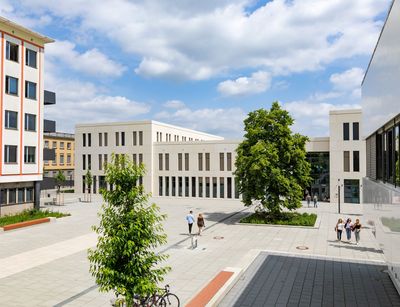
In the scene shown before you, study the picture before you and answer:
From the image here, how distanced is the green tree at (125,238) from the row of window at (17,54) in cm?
2507

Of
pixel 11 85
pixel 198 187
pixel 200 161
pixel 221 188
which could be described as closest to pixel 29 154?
pixel 11 85

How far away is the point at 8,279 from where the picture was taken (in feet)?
48.1

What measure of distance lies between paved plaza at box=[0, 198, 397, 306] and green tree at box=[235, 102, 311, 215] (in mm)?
2628

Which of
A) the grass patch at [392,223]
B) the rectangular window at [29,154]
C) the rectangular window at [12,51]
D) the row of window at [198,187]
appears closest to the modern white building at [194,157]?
the row of window at [198,187]

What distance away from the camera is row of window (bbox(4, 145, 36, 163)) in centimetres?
2886

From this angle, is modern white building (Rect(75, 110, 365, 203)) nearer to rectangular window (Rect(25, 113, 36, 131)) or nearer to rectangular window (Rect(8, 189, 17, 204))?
rectangular window (Rect(25, 113, 36, 131))

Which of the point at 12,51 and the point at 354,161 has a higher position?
the point at 12,51

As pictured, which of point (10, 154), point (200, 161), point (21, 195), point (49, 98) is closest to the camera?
point (10, 154)

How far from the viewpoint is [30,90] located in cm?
3133

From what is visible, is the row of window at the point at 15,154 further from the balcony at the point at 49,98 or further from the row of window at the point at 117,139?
the row of window at the point at 117,139

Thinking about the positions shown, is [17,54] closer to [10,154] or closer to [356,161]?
[10,154]

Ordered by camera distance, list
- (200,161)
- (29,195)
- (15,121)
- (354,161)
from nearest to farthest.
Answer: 1. (15,121)
2. (29,195)
3. (354,161)
4. (200,161)

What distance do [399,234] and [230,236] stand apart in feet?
55.4

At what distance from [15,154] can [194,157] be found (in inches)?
1022
